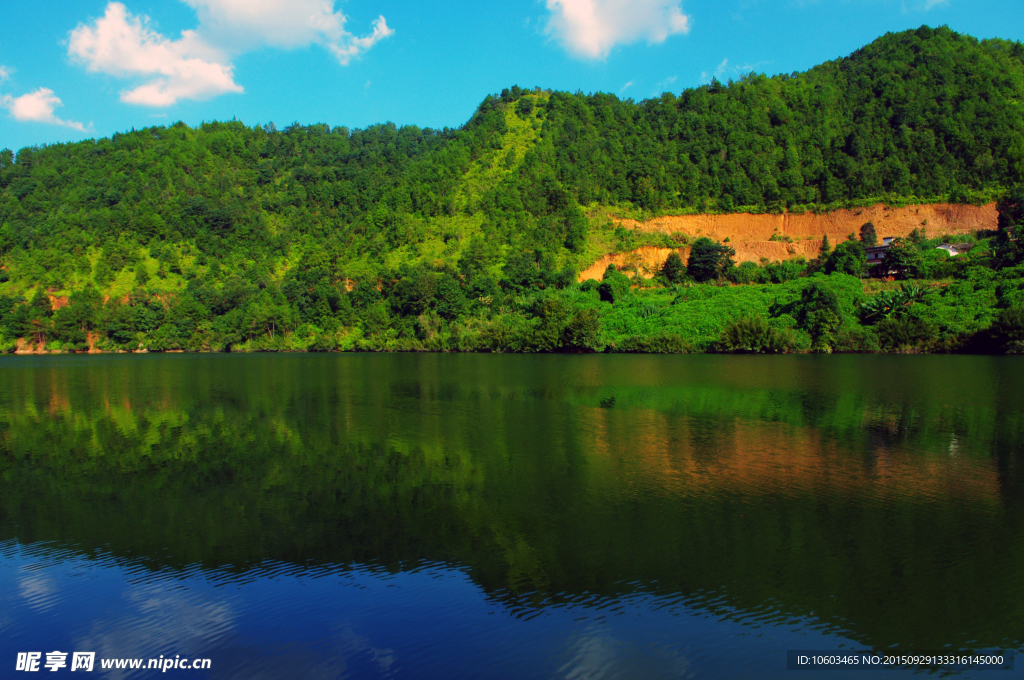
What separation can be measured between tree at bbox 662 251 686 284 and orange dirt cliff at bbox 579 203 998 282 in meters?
2.42

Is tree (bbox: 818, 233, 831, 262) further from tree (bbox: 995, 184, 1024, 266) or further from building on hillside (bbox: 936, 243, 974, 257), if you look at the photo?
tree (bbox: 995, 184, 1024, 266)

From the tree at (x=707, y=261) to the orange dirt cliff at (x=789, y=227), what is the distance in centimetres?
453

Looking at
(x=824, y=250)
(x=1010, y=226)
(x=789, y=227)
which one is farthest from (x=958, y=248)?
(x=789, y=227)

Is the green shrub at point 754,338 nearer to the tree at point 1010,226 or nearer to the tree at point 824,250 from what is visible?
the tree at point 824,250

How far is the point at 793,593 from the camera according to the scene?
275 inches

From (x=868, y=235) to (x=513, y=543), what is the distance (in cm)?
7939

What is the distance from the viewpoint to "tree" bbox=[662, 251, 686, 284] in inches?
2938

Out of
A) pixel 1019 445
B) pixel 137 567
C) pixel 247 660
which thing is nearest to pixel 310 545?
pixel 137 567

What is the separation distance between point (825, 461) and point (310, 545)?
1024cm

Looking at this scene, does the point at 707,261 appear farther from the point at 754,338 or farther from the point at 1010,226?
the point at 1010,226

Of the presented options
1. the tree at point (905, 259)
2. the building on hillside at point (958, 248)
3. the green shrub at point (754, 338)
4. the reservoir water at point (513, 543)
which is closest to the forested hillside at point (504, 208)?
the tree at point (905, 259)

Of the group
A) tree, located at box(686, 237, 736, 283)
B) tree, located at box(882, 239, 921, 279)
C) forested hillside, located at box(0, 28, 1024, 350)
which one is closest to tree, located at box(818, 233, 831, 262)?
forested hillside, located at box(0, 28, 1024, 350)

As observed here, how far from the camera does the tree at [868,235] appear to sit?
73.2 meters

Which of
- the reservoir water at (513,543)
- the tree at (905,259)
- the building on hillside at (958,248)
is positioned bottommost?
the reservoir water at (513,543)
